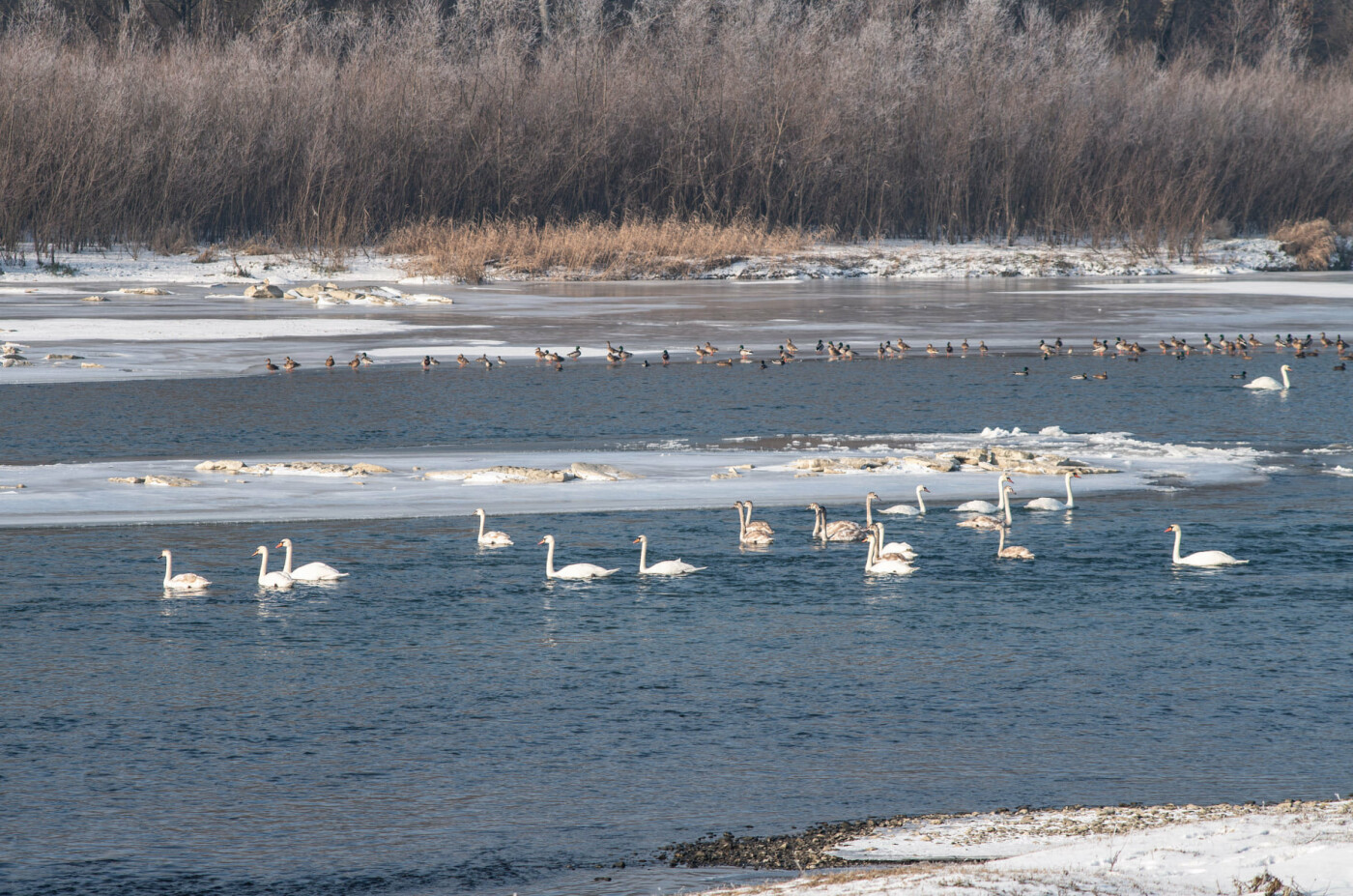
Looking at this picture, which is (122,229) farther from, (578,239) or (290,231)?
(578,239)

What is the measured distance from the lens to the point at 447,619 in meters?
11.9

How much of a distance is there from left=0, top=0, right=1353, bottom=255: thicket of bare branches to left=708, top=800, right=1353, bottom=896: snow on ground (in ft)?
139

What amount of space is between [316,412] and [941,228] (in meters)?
37.9

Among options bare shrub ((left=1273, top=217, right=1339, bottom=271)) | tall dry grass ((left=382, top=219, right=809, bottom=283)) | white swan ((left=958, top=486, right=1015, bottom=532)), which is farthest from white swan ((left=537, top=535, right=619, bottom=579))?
bare shrub ((left=1273, top=217, right=1339, bottom=271))

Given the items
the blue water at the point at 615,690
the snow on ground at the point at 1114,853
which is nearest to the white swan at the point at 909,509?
the blue water at the point at 615,690

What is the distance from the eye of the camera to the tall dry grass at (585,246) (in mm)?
47625

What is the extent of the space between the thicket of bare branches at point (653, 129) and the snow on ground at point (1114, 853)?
139 ft

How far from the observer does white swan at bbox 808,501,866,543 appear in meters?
14.4

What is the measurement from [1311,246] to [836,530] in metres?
44.7

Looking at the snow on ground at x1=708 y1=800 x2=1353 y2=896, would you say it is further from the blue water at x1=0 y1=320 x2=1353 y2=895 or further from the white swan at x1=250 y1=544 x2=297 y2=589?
the white swan at x1=250 y1=544 x2=297 y2=589

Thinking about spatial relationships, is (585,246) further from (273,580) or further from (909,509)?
(273,580)

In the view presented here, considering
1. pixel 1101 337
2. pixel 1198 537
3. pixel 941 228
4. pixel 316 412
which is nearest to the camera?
pixel 1198 537

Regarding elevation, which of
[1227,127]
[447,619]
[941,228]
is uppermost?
[1227,127]

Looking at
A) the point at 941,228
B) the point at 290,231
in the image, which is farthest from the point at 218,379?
the point at 941,228
